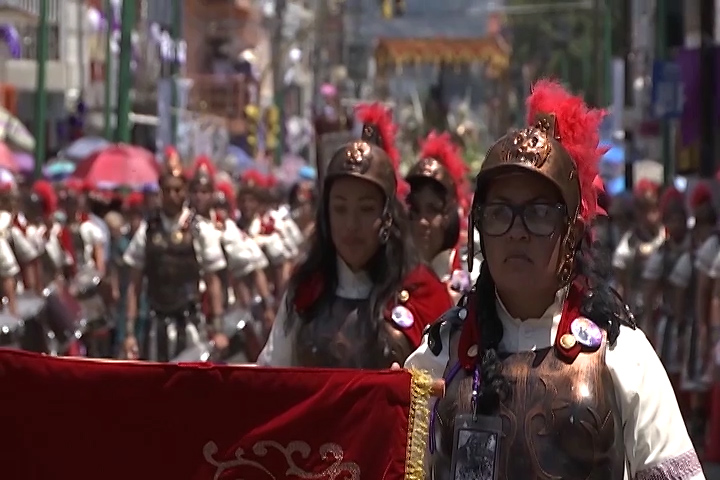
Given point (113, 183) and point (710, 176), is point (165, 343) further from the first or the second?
point (113, 183)

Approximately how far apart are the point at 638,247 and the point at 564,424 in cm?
1258

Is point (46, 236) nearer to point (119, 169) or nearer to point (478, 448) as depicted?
point (119, 169)

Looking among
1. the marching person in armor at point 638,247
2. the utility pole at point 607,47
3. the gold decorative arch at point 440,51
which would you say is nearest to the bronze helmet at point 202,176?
the marching person in armor at point 638,247

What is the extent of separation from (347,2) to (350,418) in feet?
172

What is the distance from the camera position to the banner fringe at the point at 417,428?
15.3ft

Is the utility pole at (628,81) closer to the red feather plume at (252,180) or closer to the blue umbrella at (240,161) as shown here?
the red feather plume at (252,180)

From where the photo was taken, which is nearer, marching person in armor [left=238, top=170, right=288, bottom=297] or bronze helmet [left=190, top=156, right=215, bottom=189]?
bronze helmet [left=190, top=156, right=215, bottom=189]

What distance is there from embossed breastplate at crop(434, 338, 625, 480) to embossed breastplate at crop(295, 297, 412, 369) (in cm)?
207

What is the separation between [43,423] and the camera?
4.94m

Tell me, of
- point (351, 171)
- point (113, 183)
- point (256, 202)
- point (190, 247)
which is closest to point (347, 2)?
point (113, 183)

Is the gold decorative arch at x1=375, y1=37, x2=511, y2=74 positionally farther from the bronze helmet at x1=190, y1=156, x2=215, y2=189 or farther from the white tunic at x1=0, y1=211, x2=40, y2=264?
the bronze helmet at x1=190, y1=156, x2=215, y2=189

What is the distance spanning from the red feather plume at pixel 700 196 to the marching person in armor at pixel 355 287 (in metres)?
7.72

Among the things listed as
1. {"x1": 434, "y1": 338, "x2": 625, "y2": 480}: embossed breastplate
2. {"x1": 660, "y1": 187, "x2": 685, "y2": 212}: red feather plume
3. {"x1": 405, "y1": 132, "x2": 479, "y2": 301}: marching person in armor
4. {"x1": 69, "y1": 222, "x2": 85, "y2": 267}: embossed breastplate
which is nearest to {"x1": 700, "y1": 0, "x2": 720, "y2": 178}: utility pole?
{"x1": 660, "y1": 187, "x2": 685, "y2": 212}: red feather plume

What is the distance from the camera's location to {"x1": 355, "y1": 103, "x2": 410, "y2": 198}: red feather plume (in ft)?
23.7
